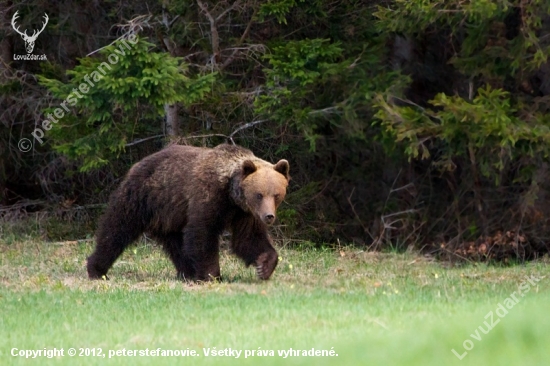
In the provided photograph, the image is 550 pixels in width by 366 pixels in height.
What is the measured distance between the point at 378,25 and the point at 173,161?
6262 mm

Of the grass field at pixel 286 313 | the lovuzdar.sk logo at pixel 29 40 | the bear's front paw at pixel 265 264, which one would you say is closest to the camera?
the grass field at pixel 286 313

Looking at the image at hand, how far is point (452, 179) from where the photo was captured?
76.2 feet

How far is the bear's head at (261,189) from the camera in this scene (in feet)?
39.4

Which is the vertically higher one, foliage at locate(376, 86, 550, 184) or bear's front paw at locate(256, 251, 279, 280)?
foliage at locate(376, 86, 550, 184)

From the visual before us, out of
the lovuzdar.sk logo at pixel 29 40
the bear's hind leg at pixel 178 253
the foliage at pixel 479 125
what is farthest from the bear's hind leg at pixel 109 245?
the lovuzdar.sk logo at pixel 29 40

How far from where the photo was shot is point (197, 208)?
12.4 metres

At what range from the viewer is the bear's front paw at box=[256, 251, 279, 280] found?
1245 cm

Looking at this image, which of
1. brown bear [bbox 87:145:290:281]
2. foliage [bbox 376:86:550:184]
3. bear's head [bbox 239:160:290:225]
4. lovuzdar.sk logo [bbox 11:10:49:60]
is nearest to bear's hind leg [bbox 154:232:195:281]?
brown bear [bbox 87:145:290:281]

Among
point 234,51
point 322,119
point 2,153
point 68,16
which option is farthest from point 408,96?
point 2,153

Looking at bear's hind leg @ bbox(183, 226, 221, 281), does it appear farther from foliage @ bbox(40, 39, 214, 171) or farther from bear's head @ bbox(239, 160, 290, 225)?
foliage @ bbox(40, 39, 214, 171)

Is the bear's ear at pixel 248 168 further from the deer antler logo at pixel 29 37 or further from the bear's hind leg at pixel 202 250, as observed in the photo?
the deer antler logo at pixel 29 37

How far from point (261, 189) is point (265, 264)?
1.06 metres

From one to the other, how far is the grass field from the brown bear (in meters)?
0.38

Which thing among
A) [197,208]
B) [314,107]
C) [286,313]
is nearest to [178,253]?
[197,208]
